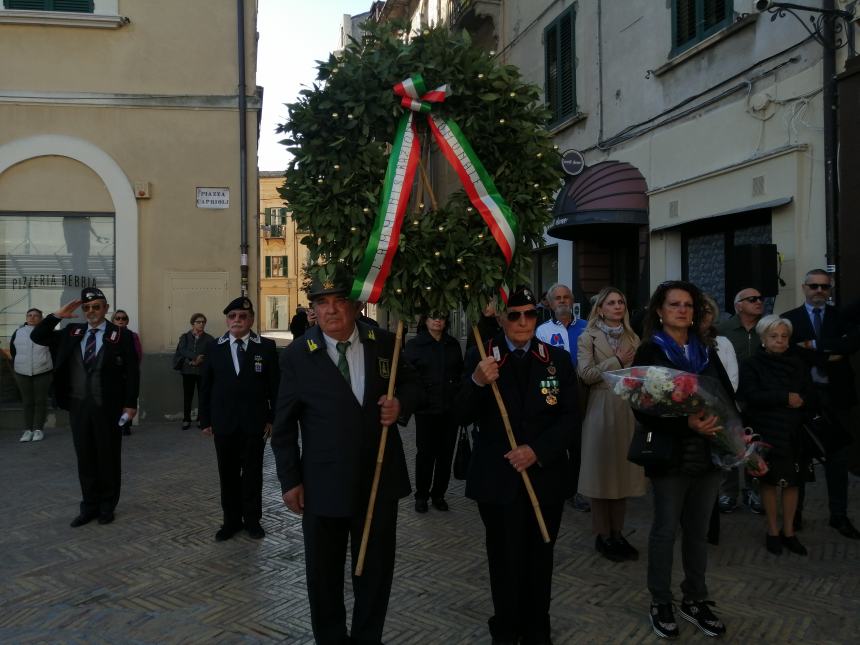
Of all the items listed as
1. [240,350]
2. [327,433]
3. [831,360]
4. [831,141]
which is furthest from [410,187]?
[831,141]

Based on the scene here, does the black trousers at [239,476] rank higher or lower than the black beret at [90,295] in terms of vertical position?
lower

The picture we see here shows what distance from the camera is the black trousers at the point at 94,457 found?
6.41 m

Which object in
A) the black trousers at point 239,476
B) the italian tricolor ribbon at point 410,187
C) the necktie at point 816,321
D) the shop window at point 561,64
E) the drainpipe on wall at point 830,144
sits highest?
the shop window at point 561,64

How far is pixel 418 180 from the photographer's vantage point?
3914 millimetres

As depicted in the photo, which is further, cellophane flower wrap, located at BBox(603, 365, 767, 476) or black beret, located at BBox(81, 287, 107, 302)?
black beret, located at BBox(81, 287, 107, 302)

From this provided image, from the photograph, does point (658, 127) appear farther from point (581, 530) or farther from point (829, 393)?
point (581, 530)

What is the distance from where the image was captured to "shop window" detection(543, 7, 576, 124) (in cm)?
1352

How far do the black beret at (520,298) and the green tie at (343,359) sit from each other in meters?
0.85

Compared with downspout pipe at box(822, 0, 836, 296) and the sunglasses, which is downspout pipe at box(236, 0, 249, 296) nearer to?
downspout pipe at box(822, 0, 836, 296)

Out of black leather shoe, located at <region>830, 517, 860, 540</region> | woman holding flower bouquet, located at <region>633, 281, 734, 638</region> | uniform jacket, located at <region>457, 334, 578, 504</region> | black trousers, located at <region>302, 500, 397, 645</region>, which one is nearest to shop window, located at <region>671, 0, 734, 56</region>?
black leather shoe, located at <region>830, 517, 860, 540</region>

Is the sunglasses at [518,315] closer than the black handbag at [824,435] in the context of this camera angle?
Yes

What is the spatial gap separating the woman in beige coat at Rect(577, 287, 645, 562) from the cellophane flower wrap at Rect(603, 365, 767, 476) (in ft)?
4.32

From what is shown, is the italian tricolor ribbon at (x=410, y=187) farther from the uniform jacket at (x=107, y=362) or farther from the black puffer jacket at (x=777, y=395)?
the uniform jacket at (x=107, y=362)

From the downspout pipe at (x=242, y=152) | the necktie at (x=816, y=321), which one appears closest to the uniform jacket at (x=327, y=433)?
the necktie at (x=816, y=321)
